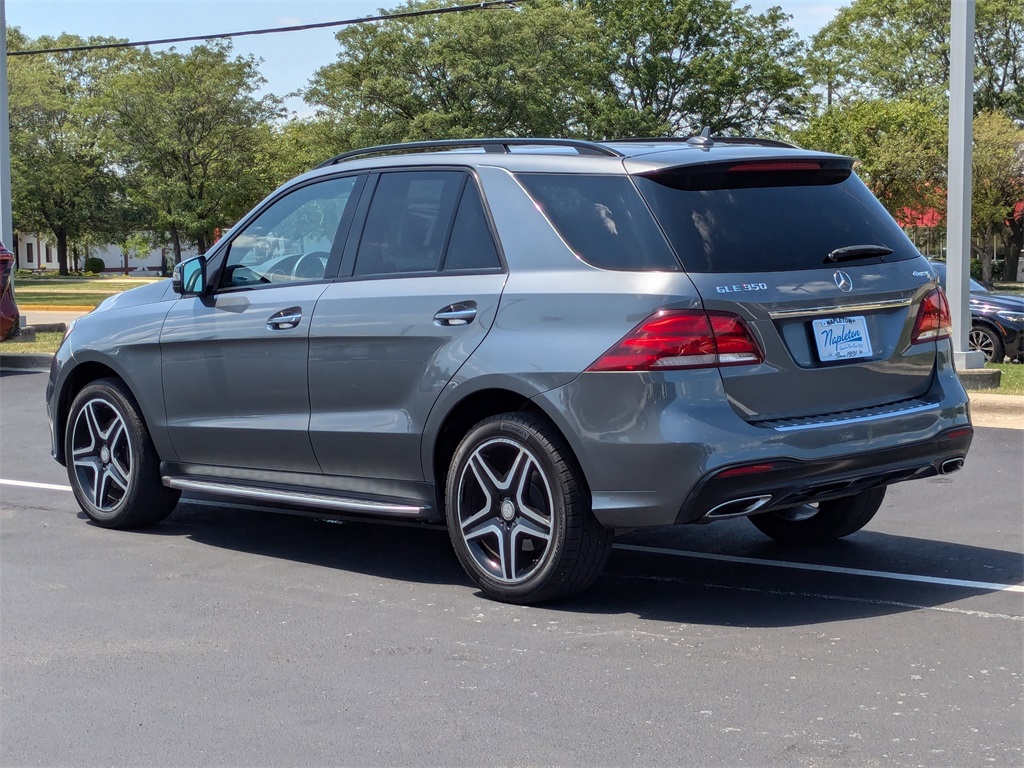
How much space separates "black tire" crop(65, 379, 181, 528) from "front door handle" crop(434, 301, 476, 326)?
86.2 inches

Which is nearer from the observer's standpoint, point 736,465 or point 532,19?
point 736,465

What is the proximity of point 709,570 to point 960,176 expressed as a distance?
877cm

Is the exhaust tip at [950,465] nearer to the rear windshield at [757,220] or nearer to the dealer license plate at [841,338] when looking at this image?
the dealer license plate at [841,338]

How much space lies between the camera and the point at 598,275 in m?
5.20

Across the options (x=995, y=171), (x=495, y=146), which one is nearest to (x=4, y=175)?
(x=495, y=146)

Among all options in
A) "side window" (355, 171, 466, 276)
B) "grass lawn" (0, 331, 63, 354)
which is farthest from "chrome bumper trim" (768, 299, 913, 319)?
"grass lawn" (0, 331, 63, 354)

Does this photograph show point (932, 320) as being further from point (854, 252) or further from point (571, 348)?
point (571, 348)

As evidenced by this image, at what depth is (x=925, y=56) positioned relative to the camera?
70.4 metres

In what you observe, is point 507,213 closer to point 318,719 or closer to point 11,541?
point 318,719

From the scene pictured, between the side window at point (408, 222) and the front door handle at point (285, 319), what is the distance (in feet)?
1.19

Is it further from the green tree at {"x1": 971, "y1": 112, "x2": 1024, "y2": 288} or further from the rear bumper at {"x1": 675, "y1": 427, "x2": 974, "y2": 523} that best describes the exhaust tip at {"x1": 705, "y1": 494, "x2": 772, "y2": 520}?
A: the green tree at {"x1": 971, "y1": 112, "x2": 1024, "y2": 288}

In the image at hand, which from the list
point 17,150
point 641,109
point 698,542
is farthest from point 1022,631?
point 17,150

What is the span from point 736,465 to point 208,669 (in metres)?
2.04

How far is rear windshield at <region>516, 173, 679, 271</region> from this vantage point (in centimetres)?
516
